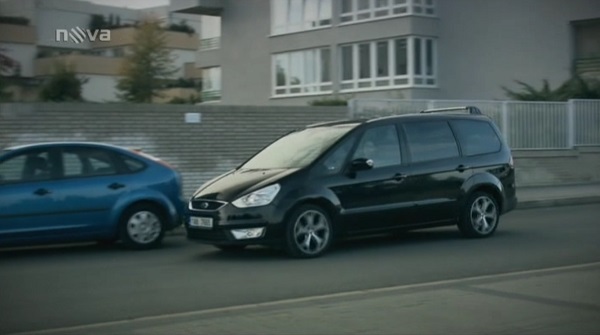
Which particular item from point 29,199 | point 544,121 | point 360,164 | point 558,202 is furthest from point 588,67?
point 29,199

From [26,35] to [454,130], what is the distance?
6694 mm

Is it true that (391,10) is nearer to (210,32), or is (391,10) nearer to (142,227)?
(210,32)

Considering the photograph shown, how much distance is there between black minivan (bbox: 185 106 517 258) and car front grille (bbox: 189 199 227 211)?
14 millimetres

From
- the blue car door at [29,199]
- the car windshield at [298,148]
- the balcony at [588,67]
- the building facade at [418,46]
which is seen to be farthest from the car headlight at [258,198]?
the balcony at [588,67]

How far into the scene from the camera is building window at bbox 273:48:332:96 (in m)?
38.8

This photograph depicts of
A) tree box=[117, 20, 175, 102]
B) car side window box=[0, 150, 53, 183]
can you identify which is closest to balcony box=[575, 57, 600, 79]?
tree box=[117, 20, 175, 102]

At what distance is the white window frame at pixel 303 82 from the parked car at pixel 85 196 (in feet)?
85.1

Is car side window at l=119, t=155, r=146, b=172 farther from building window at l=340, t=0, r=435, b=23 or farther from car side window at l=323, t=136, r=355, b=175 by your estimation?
building window at l=340, t=0, r=435, b=23

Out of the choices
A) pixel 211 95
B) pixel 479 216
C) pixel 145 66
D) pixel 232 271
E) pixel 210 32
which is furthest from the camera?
pixel 211 95

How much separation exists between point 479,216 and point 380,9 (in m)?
24.3

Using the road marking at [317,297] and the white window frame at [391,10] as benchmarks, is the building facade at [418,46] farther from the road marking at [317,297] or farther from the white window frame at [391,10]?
the road marking at [317,297]

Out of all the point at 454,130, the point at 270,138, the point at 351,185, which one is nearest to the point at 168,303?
the point at 351,185

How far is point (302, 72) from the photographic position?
39719 mm

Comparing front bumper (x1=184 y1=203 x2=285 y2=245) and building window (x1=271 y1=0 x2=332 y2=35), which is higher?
building window (x1=271 y1=0 x2=332 y2=35)
